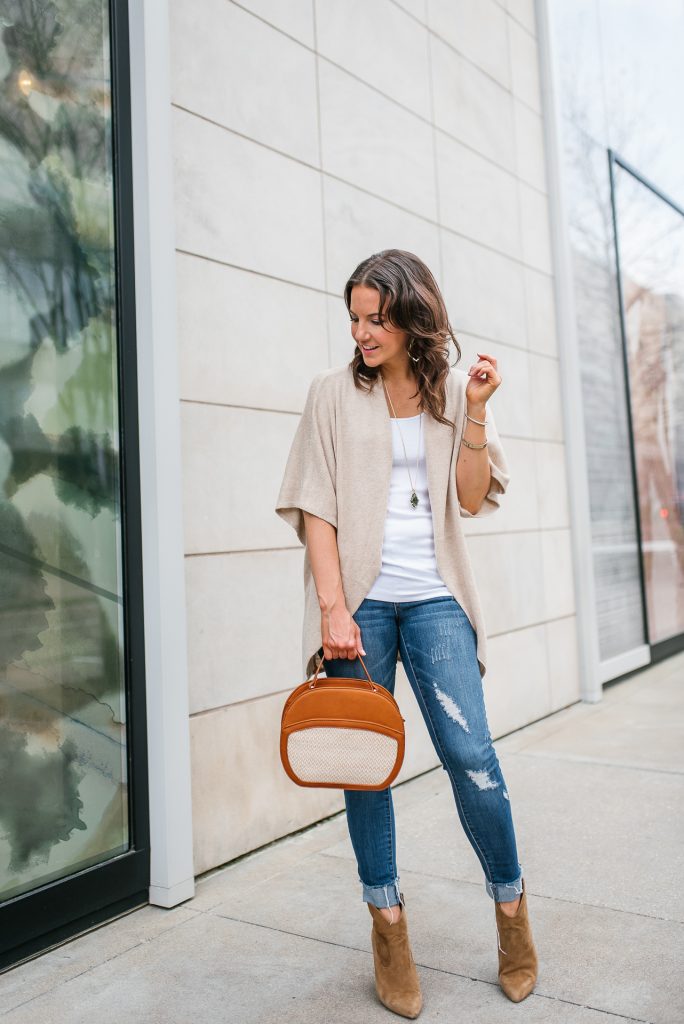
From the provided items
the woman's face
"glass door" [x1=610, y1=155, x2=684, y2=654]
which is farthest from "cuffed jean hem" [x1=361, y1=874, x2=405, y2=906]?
"glass door" [x1=610, y1=155, x2=684, y2=654]

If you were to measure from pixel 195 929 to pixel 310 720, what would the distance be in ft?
3.56

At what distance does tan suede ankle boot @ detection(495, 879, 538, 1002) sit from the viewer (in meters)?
2.16

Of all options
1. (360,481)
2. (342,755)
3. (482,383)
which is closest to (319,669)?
(342,755)

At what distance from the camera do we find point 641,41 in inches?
300

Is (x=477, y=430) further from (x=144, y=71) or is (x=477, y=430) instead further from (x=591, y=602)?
(x=591, y=602)

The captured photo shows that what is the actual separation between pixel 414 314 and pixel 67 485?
1288mm

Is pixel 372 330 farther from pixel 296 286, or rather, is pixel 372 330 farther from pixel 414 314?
pixel 296 286

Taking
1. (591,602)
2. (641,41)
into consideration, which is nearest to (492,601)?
(591,602)

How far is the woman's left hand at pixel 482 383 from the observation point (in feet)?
7.06

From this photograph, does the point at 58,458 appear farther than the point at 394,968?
Yes

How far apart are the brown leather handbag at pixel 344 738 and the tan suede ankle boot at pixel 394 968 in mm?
417

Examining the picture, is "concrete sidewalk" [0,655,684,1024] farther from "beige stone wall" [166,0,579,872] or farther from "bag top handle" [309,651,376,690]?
"bag top handle" [309,651,376,690]

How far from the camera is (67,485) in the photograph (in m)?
2.76

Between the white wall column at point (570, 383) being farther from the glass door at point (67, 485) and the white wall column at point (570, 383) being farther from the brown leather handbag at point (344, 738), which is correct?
the brown leather handbag at point (344, 738)
